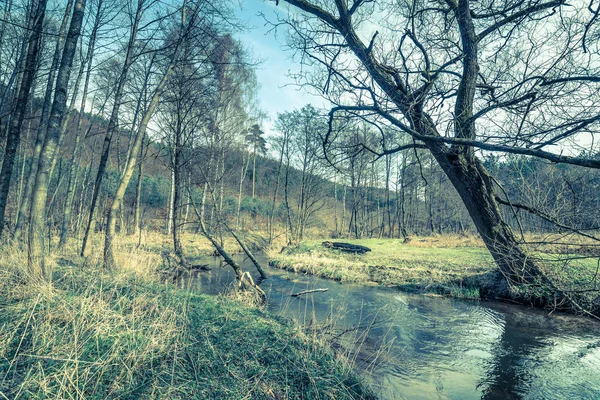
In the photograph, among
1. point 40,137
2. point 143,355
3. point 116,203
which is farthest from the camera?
point 116,203

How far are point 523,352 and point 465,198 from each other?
3.08 m

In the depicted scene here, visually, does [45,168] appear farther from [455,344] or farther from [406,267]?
[406,267]

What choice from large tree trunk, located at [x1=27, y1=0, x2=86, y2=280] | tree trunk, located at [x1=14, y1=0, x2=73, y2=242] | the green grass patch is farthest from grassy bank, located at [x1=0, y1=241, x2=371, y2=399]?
tree trunk, located at [x1=14, y1=0, x2=73, y2=242]

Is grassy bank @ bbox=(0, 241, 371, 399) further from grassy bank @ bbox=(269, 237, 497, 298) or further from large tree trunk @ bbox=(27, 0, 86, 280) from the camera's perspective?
grassy bank @ bbox=(269, 237, 497, 298)

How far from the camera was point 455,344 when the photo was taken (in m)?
5.84

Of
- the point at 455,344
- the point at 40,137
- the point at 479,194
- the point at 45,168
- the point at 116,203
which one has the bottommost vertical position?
the point at 455,344

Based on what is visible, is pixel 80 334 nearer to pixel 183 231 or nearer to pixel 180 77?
pixel 180 77

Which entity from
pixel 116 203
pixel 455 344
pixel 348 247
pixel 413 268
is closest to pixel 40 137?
pixel 116 203

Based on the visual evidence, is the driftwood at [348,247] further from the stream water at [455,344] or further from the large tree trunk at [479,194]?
the large tree trunk at [479,194]

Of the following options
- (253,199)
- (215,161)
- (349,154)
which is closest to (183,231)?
(215,161)

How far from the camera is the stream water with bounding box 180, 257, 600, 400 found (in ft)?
14.0

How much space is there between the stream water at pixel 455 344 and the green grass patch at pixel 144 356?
973 mm

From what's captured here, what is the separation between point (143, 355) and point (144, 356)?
13 mm

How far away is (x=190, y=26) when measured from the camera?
8430 millimetres
